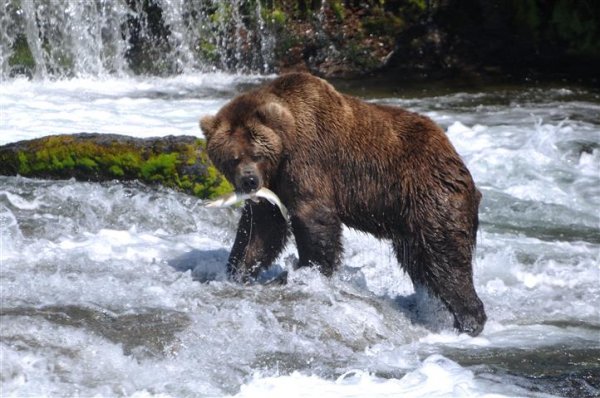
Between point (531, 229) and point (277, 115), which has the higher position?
point (277, 115)

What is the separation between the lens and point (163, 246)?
9.08 m

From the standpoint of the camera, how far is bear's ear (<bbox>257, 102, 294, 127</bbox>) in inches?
309

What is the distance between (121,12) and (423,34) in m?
5.16

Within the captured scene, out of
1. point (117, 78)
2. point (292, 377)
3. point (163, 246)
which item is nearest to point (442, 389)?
point (292, 377)

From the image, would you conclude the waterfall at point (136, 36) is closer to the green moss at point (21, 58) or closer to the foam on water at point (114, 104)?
the green moss at point (21, 58)

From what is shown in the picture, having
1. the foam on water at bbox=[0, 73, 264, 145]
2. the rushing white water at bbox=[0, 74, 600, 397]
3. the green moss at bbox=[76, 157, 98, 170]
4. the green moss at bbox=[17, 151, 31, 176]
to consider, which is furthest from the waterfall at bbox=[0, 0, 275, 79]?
the green moss at bbox=[76, 157, 98, 170]

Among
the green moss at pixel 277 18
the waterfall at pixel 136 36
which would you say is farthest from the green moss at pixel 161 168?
the green moss at pixel 277 18

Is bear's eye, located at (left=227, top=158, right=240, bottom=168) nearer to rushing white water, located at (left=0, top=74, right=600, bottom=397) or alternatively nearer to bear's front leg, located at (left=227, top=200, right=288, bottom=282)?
bear's front leg, located at (left=227, top=200, right=288, bottom=282)

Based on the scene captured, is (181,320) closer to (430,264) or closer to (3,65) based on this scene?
(430,264)

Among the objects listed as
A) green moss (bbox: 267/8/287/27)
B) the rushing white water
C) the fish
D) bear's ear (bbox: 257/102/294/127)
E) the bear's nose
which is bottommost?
the rushing white water

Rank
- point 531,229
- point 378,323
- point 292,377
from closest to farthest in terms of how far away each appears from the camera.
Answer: point 292,377
point 378,323
point 531,229

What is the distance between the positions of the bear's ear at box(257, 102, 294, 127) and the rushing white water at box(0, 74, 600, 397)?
1095 mm

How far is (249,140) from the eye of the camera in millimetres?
7891

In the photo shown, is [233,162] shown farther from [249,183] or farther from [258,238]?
[258,238]
